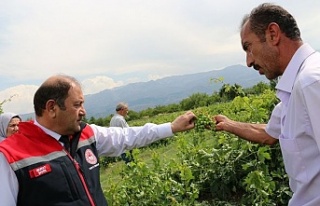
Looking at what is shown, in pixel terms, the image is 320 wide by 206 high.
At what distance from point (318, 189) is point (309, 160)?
16 centimetres

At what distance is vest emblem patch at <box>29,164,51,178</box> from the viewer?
2.48 metres

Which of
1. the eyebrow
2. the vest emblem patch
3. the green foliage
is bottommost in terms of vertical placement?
the green foliage

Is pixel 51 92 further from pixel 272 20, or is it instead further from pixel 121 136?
pixel 272 20

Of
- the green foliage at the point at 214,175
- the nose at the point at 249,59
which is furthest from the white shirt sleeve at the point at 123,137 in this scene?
the nose at the point at 249,59

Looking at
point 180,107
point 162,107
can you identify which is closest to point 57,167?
point 180,107

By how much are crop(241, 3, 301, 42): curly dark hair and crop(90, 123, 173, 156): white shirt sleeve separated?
147 centimetres

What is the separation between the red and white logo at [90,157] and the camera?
2.88m

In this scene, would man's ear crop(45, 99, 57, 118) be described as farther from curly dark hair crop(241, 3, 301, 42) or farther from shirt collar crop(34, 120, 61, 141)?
curly dark hair crop(241, 3, 301, 42)

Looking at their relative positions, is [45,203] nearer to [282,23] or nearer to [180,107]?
[282,23]

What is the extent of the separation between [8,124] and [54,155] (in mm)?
3260

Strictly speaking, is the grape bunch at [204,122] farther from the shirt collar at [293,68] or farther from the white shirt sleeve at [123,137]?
the shirt collar at [293,68]

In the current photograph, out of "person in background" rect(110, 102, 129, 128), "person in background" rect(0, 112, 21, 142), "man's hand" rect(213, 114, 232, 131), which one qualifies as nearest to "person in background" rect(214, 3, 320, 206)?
"man's hand" rect(213, 114, 232, 131)

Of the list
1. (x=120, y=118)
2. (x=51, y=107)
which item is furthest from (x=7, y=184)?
(x=120, y=118)

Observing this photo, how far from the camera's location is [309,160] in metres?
2.01
